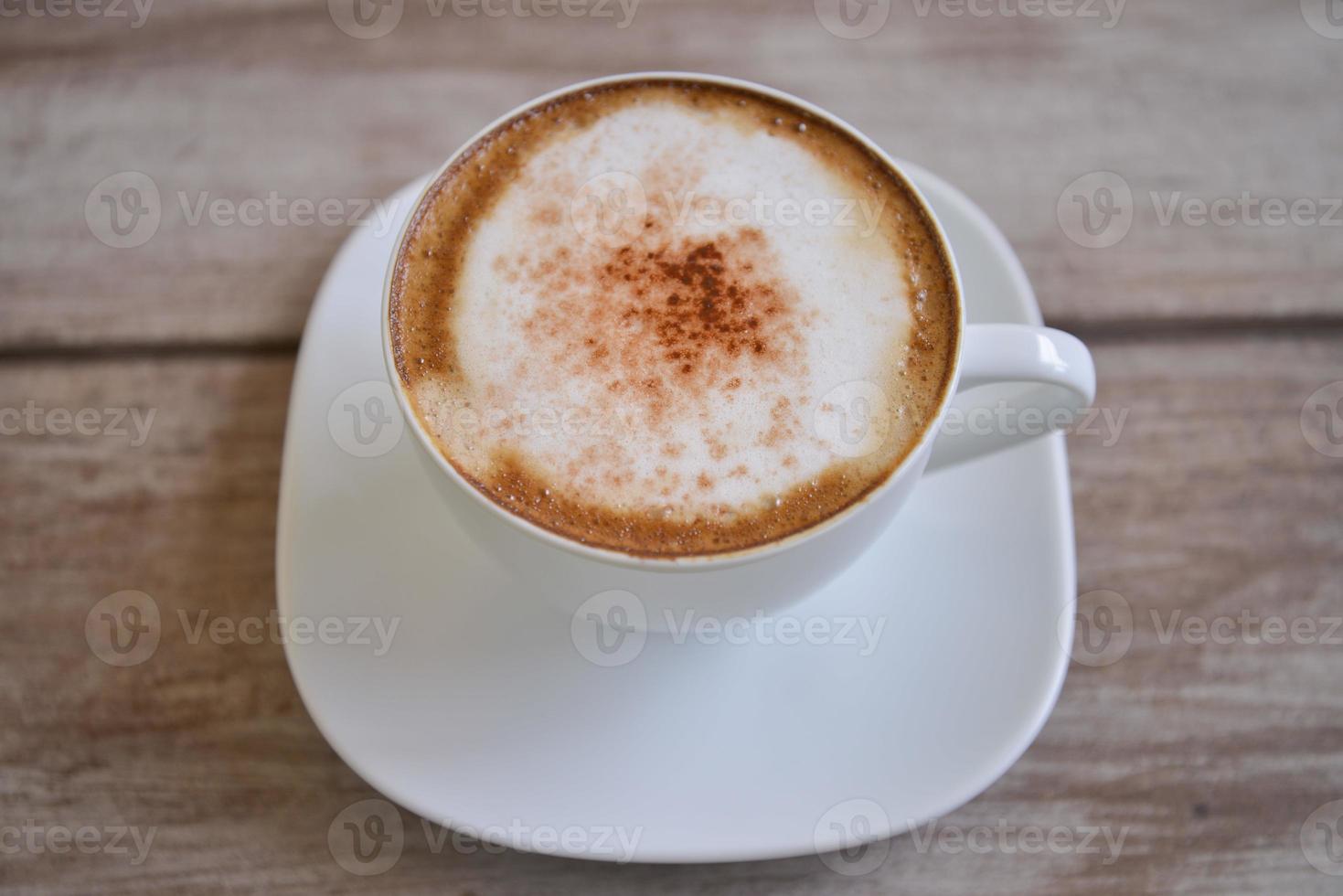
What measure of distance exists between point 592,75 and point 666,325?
62 cm

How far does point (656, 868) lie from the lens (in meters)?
0.88

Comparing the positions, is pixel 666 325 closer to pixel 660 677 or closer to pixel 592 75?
pixel 660 677

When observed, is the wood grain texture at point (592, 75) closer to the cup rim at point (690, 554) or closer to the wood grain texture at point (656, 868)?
the wood grain texture at point (656, 868)

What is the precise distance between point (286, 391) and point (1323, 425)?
3.43 feet

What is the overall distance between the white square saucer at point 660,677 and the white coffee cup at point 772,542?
3.4 inches

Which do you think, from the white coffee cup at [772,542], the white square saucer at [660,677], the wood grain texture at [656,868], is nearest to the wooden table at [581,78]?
the wood grain texture at [656,868]

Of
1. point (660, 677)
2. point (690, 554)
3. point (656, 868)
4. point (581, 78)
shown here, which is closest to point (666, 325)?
point (690, 554)

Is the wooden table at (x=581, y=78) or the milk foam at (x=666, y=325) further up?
the milk foam at (x=666, y=325)

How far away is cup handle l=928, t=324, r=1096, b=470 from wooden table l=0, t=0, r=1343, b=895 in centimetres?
28

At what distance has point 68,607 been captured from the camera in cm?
98

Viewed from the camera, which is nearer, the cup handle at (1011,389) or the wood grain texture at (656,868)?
the cup handle at (1011,389)

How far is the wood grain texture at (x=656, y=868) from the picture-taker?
0.89 m

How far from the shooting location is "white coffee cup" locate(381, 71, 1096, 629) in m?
0.69

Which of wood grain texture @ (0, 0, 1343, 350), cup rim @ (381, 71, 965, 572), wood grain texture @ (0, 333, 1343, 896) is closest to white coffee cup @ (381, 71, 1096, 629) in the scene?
cup rim @ (381, 71, 965, 572)
